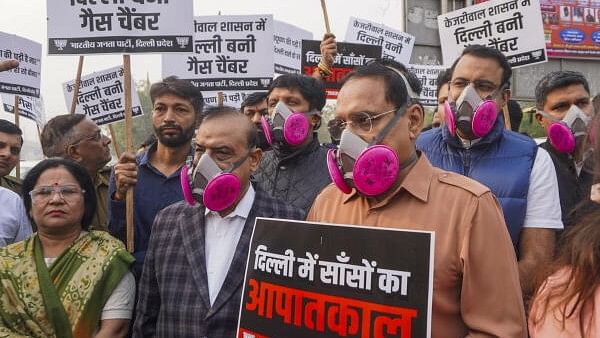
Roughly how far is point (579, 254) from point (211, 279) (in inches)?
58.7

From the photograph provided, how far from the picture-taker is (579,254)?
1457 millimetres

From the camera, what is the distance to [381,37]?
8.28 metres

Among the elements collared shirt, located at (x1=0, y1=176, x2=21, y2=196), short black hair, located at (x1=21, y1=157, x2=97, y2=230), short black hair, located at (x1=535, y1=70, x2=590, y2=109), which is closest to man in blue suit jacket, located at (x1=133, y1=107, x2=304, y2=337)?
short black hair, located at (x1=21, y1=157, x2=97, y2=230)

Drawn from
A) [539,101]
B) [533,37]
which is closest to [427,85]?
[533,37]

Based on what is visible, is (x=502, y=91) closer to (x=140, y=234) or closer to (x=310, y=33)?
(x=140, y=234)

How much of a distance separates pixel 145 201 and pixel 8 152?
5.45 ft

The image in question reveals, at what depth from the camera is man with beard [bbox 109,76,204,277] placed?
328cm

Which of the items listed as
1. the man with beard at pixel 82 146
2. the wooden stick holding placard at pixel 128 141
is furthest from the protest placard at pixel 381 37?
the wooden stick holding placard at pixel 128 141

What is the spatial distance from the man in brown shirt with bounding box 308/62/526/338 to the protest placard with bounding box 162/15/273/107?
3611mm

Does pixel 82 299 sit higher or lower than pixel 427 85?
lower

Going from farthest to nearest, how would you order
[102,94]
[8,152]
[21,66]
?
[102,94] < [21,66] < [8,152]

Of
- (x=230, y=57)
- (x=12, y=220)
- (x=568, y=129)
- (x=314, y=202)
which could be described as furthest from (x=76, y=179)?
(x=230, y=57)

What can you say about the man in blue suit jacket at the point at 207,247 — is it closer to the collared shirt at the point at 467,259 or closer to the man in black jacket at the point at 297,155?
the man in black jacket at the point at 297,155

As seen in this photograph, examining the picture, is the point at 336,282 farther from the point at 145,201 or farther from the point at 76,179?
the point at 145,201
